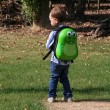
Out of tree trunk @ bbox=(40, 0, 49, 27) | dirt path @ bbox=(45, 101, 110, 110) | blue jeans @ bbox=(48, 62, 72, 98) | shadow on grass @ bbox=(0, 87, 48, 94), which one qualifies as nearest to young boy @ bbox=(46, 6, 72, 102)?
blue jeans @ bbox=(48, 62, 72, 98)

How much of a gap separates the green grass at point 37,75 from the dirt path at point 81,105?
0.19 meters

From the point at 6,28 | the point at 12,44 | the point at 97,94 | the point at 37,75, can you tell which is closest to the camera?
the point at 97,94

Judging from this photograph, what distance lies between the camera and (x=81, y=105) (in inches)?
297

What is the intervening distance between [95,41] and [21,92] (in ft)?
29.9

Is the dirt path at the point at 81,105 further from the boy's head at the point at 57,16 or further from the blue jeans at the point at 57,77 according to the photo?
the boy's head at the point at 57,16

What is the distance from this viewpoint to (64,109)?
7.30m

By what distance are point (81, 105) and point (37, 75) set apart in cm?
288

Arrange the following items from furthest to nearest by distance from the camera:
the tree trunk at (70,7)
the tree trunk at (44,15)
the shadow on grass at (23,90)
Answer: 1. the tree trunk at (70,7)
2. the tree trunk at (44,15)
3. the shadow on grass at (23,90)

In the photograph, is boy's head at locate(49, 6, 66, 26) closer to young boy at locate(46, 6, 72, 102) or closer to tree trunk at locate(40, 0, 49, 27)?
young boy at locate(46, 6, 72, 102)

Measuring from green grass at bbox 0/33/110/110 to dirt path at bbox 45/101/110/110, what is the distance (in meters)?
0.19

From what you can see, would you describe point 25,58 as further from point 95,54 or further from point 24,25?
point 24,25

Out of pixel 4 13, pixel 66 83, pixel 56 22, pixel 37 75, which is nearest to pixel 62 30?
pixel 56 22

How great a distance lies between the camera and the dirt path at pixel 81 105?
736 centimetres

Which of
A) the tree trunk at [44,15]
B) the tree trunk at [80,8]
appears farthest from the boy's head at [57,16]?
the tree trunk at [80,8]
